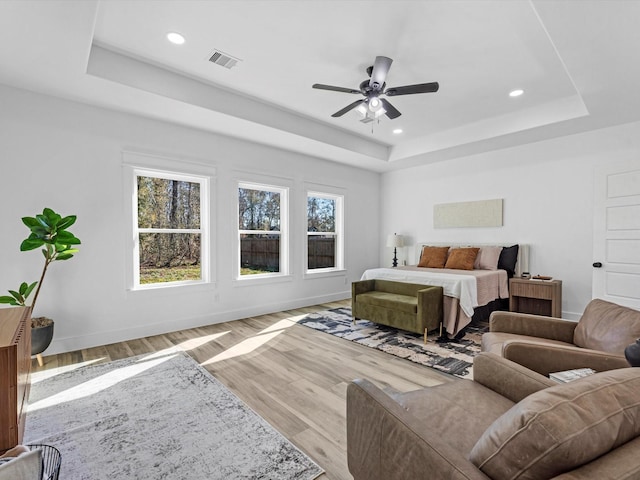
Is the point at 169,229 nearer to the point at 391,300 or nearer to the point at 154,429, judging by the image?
the point at 154,429

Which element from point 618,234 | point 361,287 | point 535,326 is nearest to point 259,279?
point 361,287

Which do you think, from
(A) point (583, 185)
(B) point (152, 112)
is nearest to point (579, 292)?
(A) point (583, 185)

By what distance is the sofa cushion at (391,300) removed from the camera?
12.1ft

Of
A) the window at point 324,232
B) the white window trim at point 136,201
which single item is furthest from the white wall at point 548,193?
the white window trim at point 136,201

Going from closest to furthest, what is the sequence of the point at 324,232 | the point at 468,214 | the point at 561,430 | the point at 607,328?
the point at 561,430, the point at 607,328, the point at 468,214, the point at 324,232

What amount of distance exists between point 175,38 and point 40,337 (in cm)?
301

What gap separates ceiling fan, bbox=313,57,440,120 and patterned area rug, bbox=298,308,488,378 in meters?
2.60

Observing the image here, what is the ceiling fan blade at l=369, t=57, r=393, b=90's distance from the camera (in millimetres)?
2752

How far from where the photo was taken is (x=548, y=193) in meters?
4.68

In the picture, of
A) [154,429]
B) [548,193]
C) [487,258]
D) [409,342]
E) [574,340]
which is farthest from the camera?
[487,258]

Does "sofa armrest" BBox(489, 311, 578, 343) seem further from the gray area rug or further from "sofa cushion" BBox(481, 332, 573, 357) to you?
the gray area rug

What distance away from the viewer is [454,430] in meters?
1.24

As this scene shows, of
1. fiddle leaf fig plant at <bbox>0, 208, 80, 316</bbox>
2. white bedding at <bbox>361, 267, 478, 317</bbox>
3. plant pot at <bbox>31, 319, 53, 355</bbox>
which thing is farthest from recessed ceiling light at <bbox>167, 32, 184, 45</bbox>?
white bedding at <bbox>361, 267, 478, 317</bbox>

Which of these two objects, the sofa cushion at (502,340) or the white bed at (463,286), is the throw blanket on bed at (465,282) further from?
the sofa cushion at (502,340)
